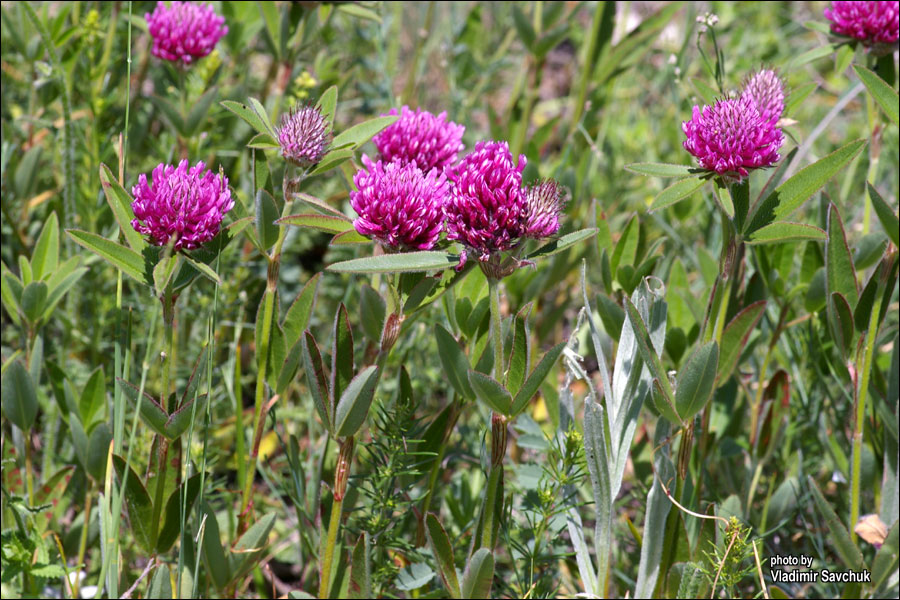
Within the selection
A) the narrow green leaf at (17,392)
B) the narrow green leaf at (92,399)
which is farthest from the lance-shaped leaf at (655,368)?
the narrow green leaf at (17,392)

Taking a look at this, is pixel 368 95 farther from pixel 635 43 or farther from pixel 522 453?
pixel 522 453

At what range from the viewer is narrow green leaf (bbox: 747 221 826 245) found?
58.3 inches

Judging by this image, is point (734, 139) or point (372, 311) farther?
point (372, 311)

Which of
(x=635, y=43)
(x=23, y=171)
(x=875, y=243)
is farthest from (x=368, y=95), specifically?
(x=875, y=243)

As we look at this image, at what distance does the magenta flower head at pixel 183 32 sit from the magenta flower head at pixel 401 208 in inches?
39.5

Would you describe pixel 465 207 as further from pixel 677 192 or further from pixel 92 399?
pixel 92 399

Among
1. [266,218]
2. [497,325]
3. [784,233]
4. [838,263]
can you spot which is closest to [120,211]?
[266,218]

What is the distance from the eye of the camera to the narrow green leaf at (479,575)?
4.74 feet

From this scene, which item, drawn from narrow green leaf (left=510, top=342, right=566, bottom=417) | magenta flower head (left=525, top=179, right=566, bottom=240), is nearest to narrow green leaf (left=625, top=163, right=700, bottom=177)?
magenta flower head (left=525, top=179, right=566, bottom=240)

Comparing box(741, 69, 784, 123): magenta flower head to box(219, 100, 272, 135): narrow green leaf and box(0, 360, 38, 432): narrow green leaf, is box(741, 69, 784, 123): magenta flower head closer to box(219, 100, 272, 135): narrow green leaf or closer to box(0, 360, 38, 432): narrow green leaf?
box(219, 100, 272, 135): narrow green leaf

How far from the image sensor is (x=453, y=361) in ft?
4.97

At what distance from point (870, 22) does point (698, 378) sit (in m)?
0.94

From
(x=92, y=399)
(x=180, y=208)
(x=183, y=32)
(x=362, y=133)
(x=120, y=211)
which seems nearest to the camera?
(x=180, y=208)

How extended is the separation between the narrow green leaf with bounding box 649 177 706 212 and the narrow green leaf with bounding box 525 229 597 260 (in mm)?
159
